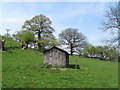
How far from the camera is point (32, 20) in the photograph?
6147 cm

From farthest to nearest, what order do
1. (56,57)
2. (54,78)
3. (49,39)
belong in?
(49,39) → (56,57) → (54,78)

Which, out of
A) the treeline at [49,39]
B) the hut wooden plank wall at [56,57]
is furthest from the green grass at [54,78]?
the treeline at [49,39]

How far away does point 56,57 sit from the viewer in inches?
995

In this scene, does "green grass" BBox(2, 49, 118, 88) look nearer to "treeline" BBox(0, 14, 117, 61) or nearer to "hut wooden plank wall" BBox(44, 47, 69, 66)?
"hut wooden plank wall" BBox(44, 47, 69, 66)

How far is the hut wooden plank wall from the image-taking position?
25.0 meters

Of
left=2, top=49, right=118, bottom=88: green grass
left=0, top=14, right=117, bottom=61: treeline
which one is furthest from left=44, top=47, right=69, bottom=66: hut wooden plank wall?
left=0, top=14, right=117, bottom=61: treeline

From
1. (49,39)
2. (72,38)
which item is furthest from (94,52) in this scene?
(49,39)

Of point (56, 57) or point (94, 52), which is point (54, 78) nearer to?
point (56, 57)

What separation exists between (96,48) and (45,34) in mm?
23524

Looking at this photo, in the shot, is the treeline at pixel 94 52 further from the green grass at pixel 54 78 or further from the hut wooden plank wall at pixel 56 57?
the green grass at pixel 54 78

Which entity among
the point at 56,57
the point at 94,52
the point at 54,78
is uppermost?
the point at 94,52

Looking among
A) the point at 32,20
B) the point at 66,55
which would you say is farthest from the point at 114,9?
the point at 32,20

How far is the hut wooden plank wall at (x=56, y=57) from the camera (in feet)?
82.1

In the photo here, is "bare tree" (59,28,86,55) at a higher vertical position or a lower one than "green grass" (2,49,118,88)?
higher
